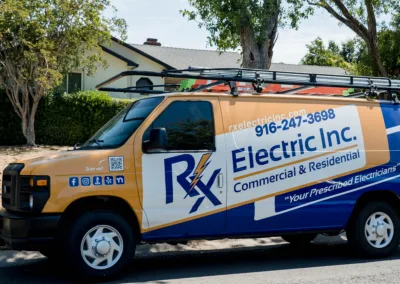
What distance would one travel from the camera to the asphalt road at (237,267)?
22.8 feet

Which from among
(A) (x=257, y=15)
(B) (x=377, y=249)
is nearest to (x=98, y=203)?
(B) (x=377, y=249)

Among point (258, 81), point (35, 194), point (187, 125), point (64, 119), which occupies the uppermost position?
point (258, 81)

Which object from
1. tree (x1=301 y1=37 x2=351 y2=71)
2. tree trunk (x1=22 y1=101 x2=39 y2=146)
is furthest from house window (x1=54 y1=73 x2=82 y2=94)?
tree (x1=301 y1=37 x2=351 y2=71)

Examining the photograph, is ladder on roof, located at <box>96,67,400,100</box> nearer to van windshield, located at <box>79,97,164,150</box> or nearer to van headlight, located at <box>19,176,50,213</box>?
van windshield, located at <box>79,97,164,150</box>

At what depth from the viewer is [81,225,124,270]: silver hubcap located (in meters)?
6.50

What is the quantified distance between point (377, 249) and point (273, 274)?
68.9 inches

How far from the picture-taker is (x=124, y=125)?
7141 millimetres

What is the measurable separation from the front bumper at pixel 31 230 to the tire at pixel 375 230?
13.3 ft

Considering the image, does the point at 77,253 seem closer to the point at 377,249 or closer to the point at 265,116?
the point at 265,116

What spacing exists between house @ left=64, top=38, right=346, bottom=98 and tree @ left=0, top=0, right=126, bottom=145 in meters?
4.76

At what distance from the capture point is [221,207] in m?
7.20

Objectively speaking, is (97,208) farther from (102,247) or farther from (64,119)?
(64,119)

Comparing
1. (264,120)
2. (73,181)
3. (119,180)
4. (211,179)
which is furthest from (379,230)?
(73,181)

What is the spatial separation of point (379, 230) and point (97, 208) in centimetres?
396
